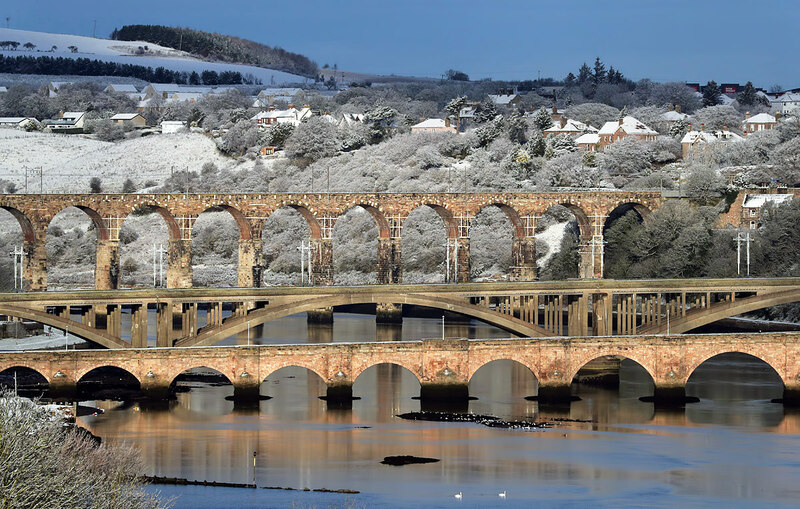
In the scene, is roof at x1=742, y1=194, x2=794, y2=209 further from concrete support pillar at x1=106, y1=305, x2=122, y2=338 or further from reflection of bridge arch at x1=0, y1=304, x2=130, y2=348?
reflection of bridge arch at x1=0, y1=304, x2=130, y2=348

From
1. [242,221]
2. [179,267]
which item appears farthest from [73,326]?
[242,221]

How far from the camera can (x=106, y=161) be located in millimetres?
192000

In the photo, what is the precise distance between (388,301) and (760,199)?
47579 mm

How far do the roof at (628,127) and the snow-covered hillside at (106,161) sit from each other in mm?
46392

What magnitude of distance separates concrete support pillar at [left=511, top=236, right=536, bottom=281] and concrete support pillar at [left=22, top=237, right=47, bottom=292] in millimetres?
36471

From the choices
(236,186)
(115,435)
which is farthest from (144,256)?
(115,435)

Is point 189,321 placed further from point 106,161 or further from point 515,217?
point 106,161

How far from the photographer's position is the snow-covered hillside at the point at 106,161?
182 m

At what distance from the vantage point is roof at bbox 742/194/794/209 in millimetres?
124875

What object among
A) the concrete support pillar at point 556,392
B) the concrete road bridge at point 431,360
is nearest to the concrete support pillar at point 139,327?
the concrete road bridge at point 431,360

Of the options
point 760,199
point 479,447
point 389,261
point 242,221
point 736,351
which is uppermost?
point 760,199

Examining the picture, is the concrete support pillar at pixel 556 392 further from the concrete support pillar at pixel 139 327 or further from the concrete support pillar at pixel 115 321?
Result: the concrete support pillar at pixel 115 321

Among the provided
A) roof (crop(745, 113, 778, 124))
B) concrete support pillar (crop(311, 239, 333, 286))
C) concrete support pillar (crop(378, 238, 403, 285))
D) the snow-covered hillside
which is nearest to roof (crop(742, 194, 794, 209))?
concrete support pillar (crop(378, 238, 403, 285))

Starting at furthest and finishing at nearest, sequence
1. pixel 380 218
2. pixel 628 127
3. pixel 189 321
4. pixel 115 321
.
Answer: pixel 628 127 < pixel 380 218 < pixel 189 321 < pixel 115 321
